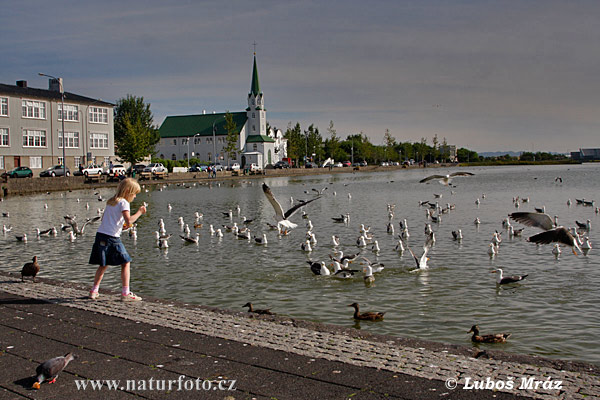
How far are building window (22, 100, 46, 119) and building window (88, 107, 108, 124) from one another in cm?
891

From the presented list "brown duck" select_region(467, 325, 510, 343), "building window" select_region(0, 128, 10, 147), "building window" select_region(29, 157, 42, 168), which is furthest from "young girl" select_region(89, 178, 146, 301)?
"building window" select_region(29, 157, 42, 168)

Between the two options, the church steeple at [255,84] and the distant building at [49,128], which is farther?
the church steeple at [255,84]

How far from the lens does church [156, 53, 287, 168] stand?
482 ft

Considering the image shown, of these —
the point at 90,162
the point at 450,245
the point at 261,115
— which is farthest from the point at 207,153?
the point at 450,245

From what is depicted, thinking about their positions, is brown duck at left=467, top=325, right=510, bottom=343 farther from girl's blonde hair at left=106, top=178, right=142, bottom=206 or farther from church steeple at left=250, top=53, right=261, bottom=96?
church steeple at left=250, top=53, right=261, bottom=96

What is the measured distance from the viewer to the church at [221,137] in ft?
482

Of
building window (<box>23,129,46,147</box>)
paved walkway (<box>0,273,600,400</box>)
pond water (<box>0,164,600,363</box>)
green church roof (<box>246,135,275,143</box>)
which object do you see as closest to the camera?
paved walkway (<box>0,273,600,400</box>)

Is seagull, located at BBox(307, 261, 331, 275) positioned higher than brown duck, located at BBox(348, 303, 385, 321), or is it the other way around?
seagull, located at BBox(307, 261, 331, 275)

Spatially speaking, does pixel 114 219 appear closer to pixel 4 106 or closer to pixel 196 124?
pixel 4 106

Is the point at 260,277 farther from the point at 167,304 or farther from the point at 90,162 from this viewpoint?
the point at 90,162

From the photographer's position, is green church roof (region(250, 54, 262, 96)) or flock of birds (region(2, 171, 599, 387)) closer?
flock of birds (region(2, 171, 599, 387))

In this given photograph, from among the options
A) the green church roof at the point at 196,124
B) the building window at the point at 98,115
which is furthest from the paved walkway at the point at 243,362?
the green church roof at the point at 196,124

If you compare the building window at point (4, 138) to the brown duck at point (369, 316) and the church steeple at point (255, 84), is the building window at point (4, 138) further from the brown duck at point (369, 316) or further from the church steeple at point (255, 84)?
the church steeple at point (255, 84)

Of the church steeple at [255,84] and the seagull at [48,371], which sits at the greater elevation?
the church steeple at [255,84]
